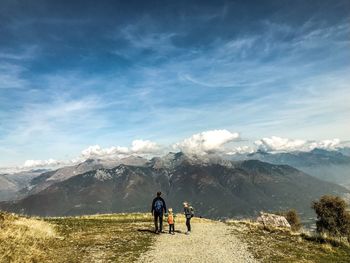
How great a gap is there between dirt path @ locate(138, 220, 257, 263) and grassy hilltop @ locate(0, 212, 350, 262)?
93 cm

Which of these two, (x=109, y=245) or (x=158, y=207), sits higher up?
(x=158, y=207)

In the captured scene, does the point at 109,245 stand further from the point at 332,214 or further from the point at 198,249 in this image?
the point at 332,214

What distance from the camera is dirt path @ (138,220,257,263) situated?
87.4ft

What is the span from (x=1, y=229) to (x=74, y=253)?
7836 millimetres

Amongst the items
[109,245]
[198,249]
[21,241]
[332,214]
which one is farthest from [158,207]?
[332,214]

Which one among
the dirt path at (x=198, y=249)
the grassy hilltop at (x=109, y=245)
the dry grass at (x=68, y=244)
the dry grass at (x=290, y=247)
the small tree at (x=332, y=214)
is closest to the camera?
the dry grass at (x=68, y=244)

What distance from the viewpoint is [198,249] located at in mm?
29906

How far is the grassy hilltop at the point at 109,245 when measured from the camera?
88.2 ft

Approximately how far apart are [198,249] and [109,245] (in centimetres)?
828

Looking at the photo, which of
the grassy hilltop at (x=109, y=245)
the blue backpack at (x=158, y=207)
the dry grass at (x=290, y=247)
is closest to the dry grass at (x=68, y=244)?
the grassy hilltop at (x=109, y=245)

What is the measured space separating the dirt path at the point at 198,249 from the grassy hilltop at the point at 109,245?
0.93 m

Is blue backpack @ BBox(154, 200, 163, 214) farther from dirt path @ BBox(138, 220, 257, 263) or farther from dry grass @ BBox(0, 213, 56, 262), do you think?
dry grass @ BBox(0, 213, 56, 262)

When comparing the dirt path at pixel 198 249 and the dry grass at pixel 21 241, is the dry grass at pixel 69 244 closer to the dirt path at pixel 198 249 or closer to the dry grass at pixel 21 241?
the dry grass at pixel 21 241

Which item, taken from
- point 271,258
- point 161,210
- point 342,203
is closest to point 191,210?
point 161,210
